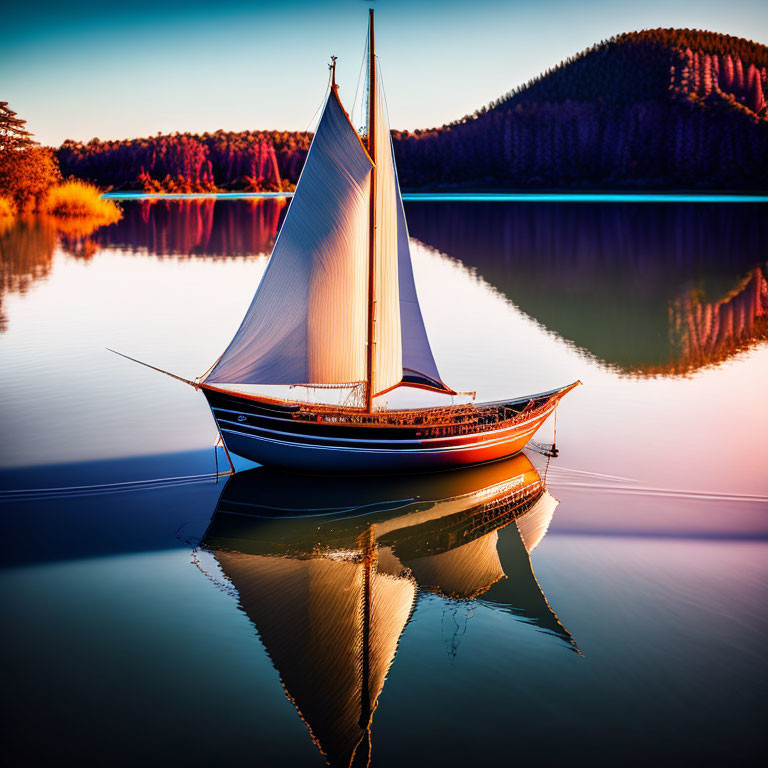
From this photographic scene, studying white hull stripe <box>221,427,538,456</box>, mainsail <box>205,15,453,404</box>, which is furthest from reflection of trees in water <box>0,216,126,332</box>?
white hull stripe <box>221,427,538,456</box>

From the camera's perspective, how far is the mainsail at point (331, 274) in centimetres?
1773

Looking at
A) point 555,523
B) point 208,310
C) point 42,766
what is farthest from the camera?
point 208,310

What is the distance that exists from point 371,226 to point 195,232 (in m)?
69.8

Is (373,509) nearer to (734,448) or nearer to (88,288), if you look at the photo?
(734,448)

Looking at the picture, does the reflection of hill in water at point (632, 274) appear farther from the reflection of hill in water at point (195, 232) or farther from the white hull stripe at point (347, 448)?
the reflection of hill in water at point (195, 232)

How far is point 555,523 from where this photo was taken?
1620cm

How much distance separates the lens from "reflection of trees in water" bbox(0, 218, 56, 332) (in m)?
46.5

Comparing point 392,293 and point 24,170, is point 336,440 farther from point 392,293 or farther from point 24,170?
point 24,170

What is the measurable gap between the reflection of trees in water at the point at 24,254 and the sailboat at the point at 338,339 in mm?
19989

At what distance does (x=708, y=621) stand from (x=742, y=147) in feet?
584

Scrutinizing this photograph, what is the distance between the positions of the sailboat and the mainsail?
2cm

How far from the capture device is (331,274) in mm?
18250

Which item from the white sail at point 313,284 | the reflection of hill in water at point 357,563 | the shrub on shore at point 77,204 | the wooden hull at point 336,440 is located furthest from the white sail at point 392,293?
the shrub on shore at point 77,204

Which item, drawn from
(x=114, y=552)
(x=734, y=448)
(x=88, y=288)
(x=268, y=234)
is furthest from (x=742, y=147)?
(x=114, y=552)
